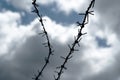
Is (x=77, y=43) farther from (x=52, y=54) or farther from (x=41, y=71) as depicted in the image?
(x=41, y=71)

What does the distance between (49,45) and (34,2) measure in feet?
4.31

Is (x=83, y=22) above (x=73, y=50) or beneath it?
above

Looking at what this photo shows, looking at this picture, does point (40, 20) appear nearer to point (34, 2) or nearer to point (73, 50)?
point (34, 2)

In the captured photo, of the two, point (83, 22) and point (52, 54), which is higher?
point (83, 22)

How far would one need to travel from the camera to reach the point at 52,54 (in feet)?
21.0

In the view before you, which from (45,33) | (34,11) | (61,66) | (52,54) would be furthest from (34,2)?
(61,66)

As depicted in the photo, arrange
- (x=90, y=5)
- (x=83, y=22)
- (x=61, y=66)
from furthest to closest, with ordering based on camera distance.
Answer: (x=61, y=66), (x=83, y=22), (x=90, y=5)

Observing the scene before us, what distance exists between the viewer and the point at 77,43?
5.70m

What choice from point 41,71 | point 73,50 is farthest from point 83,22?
point 41,71

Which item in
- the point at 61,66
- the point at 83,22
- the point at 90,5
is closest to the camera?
the point at 90,5

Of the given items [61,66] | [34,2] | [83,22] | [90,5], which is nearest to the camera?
[90,5]

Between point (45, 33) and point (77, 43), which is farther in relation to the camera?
point (45, 33)

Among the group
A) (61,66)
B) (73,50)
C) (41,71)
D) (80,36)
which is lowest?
(41,71)

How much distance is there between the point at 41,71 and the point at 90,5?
2.77 metres
